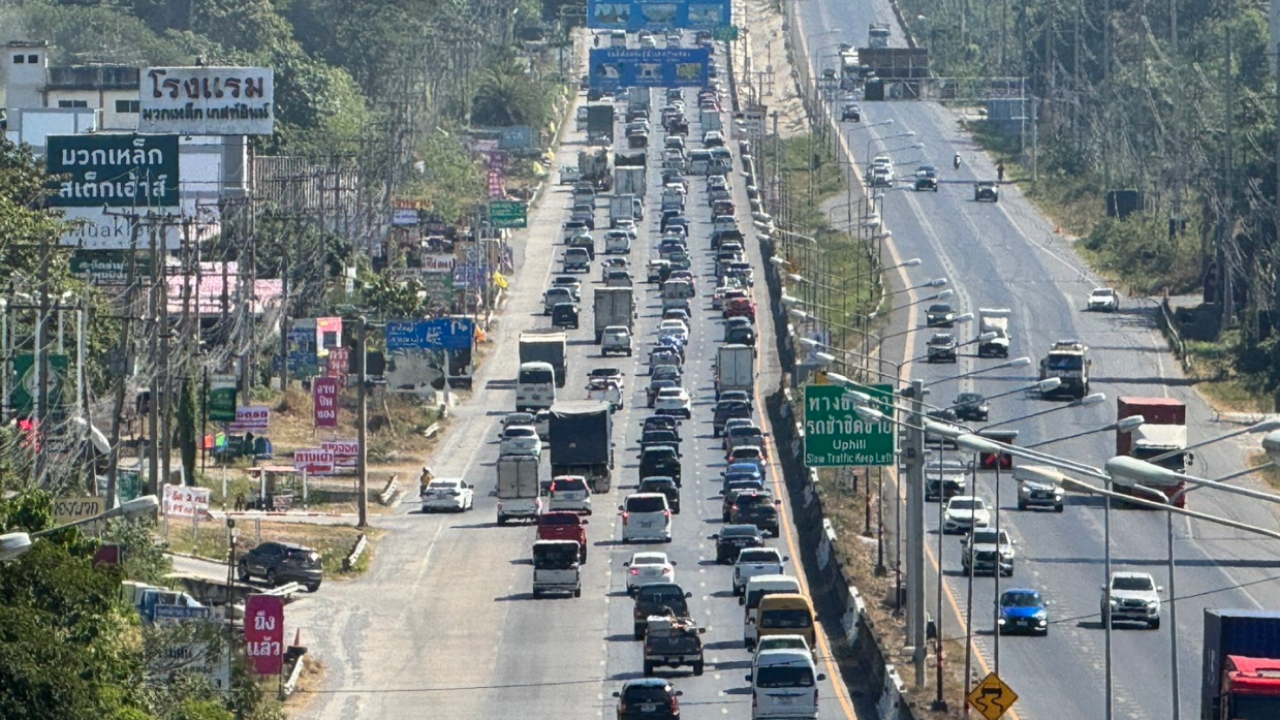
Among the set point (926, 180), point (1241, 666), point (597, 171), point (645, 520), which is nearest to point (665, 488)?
point (645, 520)

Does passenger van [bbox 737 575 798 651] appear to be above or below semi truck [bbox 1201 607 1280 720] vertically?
below

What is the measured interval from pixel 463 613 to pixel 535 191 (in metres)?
110

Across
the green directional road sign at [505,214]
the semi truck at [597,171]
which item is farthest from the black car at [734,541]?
the semi truck at [597,171]

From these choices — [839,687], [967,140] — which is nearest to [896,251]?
[967,140]

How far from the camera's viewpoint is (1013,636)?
6912cm

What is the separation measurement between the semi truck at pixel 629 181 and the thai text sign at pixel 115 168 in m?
58.4

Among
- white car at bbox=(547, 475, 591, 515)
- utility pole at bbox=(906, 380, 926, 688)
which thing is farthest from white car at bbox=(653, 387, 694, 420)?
utility pole at bbox=(906, 380, 926, 688)

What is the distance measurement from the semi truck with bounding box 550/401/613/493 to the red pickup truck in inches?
485

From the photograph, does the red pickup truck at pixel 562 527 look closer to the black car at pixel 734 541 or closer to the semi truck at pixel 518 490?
the black car at pixel 734 541

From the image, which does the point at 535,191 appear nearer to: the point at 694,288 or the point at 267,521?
the point at 694,288

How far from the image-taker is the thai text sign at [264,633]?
5838cm

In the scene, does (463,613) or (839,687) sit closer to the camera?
(839,687)

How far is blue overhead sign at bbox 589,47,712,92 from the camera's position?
6348 inches

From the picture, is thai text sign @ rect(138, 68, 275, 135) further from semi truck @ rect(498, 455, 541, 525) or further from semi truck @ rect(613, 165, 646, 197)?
semi truck @ rect(498, 455, 541, 525)
